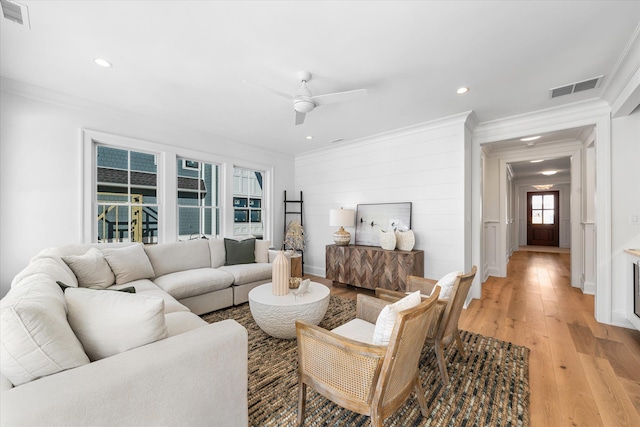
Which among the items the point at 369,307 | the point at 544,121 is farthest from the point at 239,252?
the point at 544,121

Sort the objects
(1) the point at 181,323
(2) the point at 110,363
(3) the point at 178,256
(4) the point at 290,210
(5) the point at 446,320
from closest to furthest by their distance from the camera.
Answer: (2) the point at 110,363, (1) the point at 181,323, (5) the point at 446,320, (3) the point at 178,256, (4) the point at 290,210

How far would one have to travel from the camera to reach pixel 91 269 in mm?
2689

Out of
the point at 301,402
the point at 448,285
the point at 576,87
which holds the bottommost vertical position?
the point at 301,402

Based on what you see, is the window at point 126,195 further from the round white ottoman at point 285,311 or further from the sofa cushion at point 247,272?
the round white ottoman at point 285,311

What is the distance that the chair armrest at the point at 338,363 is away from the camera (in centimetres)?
134

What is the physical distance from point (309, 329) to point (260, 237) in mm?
4105

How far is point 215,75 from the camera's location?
2.64 m

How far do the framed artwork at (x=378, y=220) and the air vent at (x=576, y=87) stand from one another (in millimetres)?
2135

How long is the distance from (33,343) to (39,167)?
10.0ft

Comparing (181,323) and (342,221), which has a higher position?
(342,221)

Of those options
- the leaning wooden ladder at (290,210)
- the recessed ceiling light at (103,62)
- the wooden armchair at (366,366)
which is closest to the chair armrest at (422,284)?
the wooden armchair at (366,366)

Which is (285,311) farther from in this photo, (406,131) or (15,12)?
(406,131)

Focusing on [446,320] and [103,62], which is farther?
[103,62]

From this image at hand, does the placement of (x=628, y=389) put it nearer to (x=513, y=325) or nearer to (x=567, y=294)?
(x=513, y=325)
